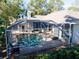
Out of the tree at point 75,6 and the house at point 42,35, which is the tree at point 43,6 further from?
the house at point 42,35

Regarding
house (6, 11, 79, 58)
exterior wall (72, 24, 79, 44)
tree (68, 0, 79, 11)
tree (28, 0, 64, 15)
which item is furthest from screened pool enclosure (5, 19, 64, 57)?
tree (68, 0, 79, 11)

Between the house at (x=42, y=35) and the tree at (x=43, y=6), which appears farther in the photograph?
the tree at (x=43, y=6)

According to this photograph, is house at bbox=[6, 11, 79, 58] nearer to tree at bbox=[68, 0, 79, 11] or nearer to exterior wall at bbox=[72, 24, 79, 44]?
exterior wall at bbox=[72, 24, 79, 44]

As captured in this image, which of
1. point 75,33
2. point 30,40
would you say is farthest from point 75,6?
point 30,40

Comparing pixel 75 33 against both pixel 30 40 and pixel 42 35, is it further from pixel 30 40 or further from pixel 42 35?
pixel 30 40

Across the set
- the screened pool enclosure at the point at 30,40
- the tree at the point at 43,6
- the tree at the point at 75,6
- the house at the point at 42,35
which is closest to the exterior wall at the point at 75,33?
the house at the point at 42,35

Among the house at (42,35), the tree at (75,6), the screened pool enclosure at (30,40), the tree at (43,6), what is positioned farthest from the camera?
the tree at (75,6)

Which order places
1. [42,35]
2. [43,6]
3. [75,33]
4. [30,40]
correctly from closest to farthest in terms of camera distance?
1. [30,40]
2. [75,33]
3. [42,35]
4. [43,6]

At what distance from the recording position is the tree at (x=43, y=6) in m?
49.6

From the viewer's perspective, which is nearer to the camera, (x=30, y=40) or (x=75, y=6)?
(x=30, y=40)

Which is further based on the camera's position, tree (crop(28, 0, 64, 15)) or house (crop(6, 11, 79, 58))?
tree (crop(28, 0, 64, 15))

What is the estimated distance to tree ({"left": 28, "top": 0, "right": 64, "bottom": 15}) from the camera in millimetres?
49625

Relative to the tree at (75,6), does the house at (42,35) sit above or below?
below

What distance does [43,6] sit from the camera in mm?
51312
